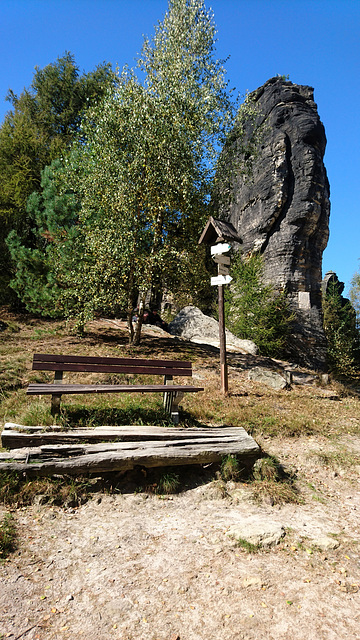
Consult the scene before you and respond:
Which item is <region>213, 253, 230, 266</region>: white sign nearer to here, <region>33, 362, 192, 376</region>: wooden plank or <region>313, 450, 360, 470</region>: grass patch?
<region>33, 362, 192, 376</region>: wooden plank

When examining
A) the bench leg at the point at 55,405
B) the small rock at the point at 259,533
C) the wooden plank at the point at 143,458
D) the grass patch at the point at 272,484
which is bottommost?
the small rock at the point at 259,533

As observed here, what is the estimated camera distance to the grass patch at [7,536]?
3.02 metres

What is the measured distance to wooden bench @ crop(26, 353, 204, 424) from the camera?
4828 mm

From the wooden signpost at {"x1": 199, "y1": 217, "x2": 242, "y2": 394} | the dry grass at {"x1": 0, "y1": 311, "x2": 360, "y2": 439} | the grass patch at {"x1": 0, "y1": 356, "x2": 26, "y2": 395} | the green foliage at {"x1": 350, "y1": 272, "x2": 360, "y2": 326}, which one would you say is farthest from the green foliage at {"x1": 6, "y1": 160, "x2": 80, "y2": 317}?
the green foliage at {"x1": 350, "y1": 272, "x2": 360, "y2": 326}

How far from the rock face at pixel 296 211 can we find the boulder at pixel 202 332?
6648mm

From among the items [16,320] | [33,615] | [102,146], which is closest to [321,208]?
[102,146]

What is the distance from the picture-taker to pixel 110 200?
413 inches

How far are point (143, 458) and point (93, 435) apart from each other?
26.1 inches

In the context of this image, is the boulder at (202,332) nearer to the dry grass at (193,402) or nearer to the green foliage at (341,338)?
the dry grass at (193,402)

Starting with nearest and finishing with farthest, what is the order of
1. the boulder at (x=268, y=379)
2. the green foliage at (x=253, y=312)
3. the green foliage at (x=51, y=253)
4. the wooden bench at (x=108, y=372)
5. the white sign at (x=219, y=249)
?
1. the wooden bench at (x=108, y=372)
2. the white sign at (x=219, y=249)
3. the boulder at (x=268, y=379)
4. the green foliage at (x=51, y=253)
5. the green foliage at (x=253, y=312)

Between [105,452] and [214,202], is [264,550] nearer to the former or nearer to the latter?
[105,452]

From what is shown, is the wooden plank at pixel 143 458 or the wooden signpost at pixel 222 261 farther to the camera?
the wooden signpost at pixel 222 261

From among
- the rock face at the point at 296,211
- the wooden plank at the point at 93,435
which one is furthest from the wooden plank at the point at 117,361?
the rock face at the point at 296,211

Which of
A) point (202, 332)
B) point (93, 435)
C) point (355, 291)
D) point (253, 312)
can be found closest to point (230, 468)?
point (93, 435)
